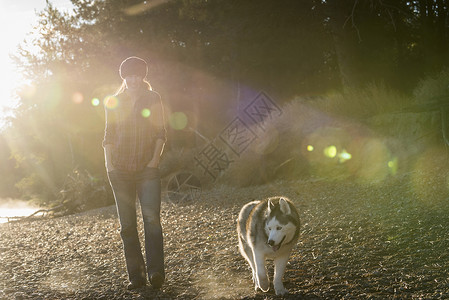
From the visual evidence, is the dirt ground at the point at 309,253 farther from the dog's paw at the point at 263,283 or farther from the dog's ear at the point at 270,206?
the dog's ear at the point at 270,206

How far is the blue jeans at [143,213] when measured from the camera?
564 centimetres

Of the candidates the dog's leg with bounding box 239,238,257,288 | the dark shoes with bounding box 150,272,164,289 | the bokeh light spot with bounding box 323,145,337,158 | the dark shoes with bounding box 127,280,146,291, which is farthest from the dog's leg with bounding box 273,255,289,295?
the bokeh light spot with bounding box 323,145,337,158

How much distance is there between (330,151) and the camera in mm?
14227

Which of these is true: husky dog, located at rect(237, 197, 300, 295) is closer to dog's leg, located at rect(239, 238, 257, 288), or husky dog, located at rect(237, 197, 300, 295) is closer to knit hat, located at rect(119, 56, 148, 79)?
dog's leg, located at rect(239, 238, 257, 288)

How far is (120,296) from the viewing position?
564cm

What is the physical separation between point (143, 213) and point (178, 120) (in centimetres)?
2495

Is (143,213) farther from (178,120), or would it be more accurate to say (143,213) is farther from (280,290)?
(178,120)

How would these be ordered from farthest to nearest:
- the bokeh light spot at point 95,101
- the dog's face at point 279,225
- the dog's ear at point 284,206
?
1. the bokeh light spot at point 95,101
2. the dog's ear at point 284,206
3. the dog's face at point 279,225

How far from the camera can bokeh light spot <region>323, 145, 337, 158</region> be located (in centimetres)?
1412

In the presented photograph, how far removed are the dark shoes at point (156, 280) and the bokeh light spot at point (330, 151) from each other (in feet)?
30.7

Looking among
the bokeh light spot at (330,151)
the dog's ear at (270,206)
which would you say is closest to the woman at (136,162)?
the dog's ear at (270,206)

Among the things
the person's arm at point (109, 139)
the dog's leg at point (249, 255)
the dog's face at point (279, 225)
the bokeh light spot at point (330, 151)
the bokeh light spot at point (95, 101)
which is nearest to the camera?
the dog's face at point (279, 225)

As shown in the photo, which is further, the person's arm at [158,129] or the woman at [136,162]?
the person's arm at [158,129]

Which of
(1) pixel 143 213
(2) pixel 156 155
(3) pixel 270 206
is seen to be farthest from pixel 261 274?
(2) pixel 156 155
